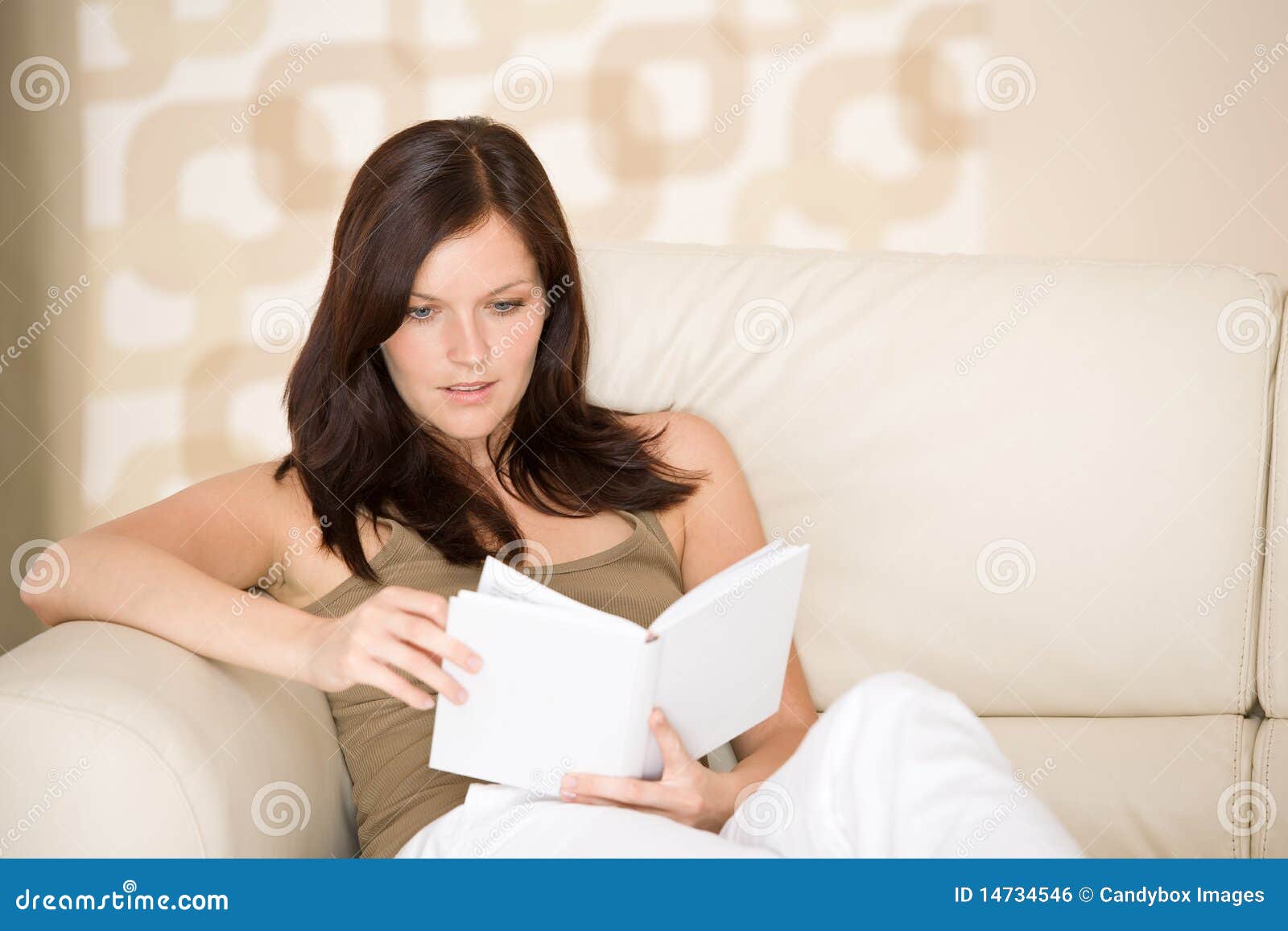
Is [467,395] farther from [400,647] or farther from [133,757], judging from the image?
[133,757]

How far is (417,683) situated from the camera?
137cm

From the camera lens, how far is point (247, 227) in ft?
8.21

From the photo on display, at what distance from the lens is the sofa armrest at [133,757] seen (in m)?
1.05

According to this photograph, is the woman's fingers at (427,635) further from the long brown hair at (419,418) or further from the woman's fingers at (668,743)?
the long brown hair at (419,418)

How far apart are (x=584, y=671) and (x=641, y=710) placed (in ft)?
0.23

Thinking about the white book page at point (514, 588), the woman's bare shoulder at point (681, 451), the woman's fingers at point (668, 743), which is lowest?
the woman's fingers at point (668, 743)

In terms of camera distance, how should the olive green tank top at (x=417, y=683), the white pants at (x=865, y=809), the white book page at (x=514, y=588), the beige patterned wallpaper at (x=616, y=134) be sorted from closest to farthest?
the white pants at (x=865, y=809) < the white book page at (x=514, y=588) < the olive green tank top at (x=417, y=683) < the beige patterned wallpaper at (x=616, y=134)

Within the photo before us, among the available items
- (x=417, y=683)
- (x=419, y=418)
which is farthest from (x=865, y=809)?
(x=419, y=418)

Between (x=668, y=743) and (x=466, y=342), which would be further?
(x=466, y=342)

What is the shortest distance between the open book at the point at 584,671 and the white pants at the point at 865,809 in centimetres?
6

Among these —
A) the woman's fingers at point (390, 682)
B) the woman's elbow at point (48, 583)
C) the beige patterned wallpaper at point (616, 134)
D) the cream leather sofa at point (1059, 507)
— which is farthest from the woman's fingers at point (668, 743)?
the beige patterned wallpaper at point (616, 134)
